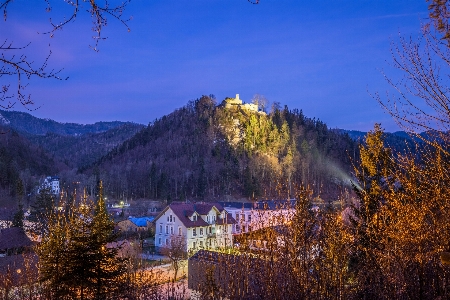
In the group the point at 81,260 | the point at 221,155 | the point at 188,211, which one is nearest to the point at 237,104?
the point at 221,155

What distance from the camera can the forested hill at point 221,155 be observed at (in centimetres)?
5669

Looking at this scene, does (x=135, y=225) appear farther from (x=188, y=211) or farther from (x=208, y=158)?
(x=208, y=158)

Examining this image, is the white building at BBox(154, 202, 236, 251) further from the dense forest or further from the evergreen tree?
the dense forest

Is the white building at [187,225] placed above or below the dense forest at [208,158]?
below

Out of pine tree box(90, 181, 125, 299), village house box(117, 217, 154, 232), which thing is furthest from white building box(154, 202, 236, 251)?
pine tree box(90, 181, 125, 299)

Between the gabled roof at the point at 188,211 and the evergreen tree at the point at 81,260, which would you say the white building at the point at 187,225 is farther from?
the evergreen tree at the point at 81,260

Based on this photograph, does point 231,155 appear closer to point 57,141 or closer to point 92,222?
point 92,222

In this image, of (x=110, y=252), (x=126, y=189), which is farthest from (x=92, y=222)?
(x=126, y=189)

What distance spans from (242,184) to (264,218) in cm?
5369

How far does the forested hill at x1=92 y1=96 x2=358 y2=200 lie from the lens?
2232 inches

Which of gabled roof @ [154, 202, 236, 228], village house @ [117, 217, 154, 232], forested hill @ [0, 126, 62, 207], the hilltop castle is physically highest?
the hilltop castle

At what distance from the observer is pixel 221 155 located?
68.7 metres

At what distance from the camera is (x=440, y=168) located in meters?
4.62

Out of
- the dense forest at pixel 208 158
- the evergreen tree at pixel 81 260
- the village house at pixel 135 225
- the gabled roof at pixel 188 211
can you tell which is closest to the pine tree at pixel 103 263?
the evergreen tree at pixel 81 260
